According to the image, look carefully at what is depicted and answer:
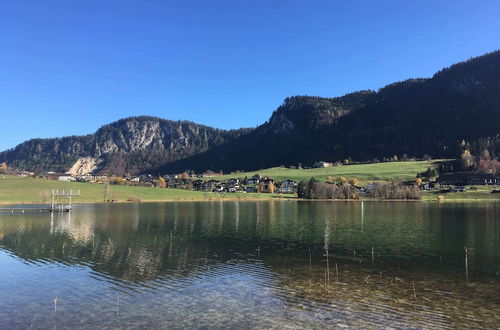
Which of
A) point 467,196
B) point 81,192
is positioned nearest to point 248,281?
point 81,192

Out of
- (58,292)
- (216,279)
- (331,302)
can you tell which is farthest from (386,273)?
(58,292)

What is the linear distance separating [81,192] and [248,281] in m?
150

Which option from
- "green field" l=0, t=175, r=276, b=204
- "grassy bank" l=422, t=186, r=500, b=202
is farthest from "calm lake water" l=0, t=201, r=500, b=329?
"grassy bank" l=422, t=186, r=500, b=202

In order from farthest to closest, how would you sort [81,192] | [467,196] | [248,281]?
[467,196] < [81,192] < [248,281]

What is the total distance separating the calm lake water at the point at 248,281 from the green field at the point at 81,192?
329ft

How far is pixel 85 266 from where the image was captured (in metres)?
33.1

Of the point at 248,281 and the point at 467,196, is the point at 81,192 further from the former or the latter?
the point at 467,196

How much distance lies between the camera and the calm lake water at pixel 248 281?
19.5 m

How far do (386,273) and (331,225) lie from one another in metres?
37.0

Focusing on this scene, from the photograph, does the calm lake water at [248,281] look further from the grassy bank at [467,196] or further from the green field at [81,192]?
the grassy bank at [467,196]

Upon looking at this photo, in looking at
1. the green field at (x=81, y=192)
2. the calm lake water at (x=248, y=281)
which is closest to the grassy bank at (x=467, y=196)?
the green field at (x=81, y=192)

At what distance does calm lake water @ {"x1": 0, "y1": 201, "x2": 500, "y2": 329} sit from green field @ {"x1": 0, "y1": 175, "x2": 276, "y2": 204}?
100 m

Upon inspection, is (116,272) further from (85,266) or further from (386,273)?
(386,273)

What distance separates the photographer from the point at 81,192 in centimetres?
15950
